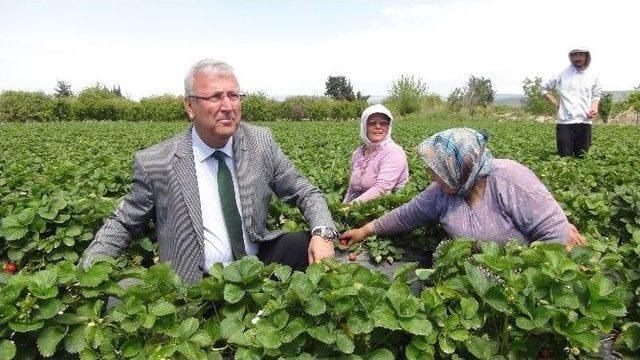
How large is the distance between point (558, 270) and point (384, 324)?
2.11 feet

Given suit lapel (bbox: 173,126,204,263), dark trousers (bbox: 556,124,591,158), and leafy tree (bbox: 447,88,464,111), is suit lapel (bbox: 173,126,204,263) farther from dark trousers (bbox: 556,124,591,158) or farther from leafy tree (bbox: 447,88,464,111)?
leafy tree (bbox: 447,88,464,111)

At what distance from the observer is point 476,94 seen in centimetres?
5125

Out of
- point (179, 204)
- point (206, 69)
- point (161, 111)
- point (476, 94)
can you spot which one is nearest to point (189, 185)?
point (179, 204)

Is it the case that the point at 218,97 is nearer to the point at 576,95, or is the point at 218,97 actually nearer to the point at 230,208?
the point at 230,208

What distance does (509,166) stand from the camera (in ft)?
9.29

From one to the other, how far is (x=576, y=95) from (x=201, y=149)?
20.1ft

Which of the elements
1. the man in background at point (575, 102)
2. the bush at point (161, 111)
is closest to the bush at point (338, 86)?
the bush at point (161, 111)

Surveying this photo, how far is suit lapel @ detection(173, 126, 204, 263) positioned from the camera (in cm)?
270

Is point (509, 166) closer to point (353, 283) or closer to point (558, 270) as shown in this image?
point (558, 270)

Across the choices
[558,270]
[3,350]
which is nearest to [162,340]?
[3,350]

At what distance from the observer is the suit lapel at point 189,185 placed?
8.85 ft

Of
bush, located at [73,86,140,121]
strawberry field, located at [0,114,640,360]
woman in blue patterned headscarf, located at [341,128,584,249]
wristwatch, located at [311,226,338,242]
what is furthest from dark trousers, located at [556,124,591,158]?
bush, located at [73,86,140,121]

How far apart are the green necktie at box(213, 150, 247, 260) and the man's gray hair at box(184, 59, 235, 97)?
1.22 feet

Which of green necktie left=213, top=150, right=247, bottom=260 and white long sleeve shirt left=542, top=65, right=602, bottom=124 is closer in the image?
green necktie left=213, top=150, right=247, bottom=260
